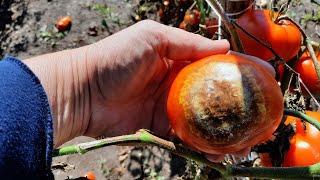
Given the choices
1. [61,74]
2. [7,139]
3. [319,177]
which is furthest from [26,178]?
[319,177]

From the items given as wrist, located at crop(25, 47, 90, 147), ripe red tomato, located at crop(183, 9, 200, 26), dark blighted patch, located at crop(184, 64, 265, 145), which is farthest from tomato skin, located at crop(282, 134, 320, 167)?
ripe red tomato, located at crop(183, 9, 200, 26)

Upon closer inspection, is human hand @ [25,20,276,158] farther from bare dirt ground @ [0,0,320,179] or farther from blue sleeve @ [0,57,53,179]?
bare dirt ground @ [0,0,320,179]

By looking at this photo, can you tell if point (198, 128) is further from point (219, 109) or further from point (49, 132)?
point (49, 132)

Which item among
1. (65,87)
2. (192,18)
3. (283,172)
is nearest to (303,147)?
(283,172)

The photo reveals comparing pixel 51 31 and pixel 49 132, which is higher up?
pixel 49 132

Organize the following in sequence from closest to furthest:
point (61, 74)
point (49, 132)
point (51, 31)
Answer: point (49, 132), point (61, 74), point (51, 31)

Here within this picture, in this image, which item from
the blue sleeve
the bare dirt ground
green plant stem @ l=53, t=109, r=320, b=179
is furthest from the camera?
the bare dirt ground

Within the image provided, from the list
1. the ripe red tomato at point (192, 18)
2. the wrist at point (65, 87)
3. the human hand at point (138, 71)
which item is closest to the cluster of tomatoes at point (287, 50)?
the human hand at point (138, 71)
